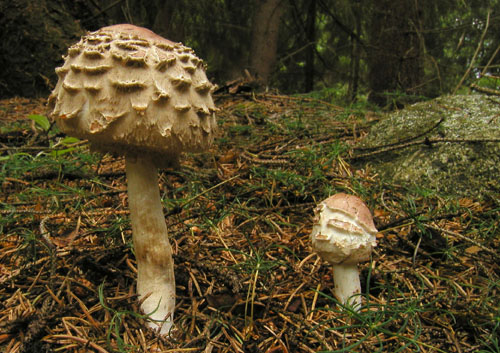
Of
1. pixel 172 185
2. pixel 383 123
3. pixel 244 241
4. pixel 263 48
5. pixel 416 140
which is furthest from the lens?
pixel 263 48

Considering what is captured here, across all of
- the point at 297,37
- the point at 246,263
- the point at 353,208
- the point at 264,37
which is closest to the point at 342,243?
the point at 353,208

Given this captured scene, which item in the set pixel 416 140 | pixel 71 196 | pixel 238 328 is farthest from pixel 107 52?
→ pixel 416 140

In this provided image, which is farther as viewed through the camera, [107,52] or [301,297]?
[301,297]

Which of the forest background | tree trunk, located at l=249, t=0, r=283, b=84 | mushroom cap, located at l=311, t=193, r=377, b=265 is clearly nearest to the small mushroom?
mushroom cap, located at l=311, t=193, r=377, b=265

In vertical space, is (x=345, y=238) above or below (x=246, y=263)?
above

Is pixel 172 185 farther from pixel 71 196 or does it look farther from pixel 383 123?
pixel 383 123

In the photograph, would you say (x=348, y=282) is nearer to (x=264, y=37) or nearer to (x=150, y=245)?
(x=150, y=245)
